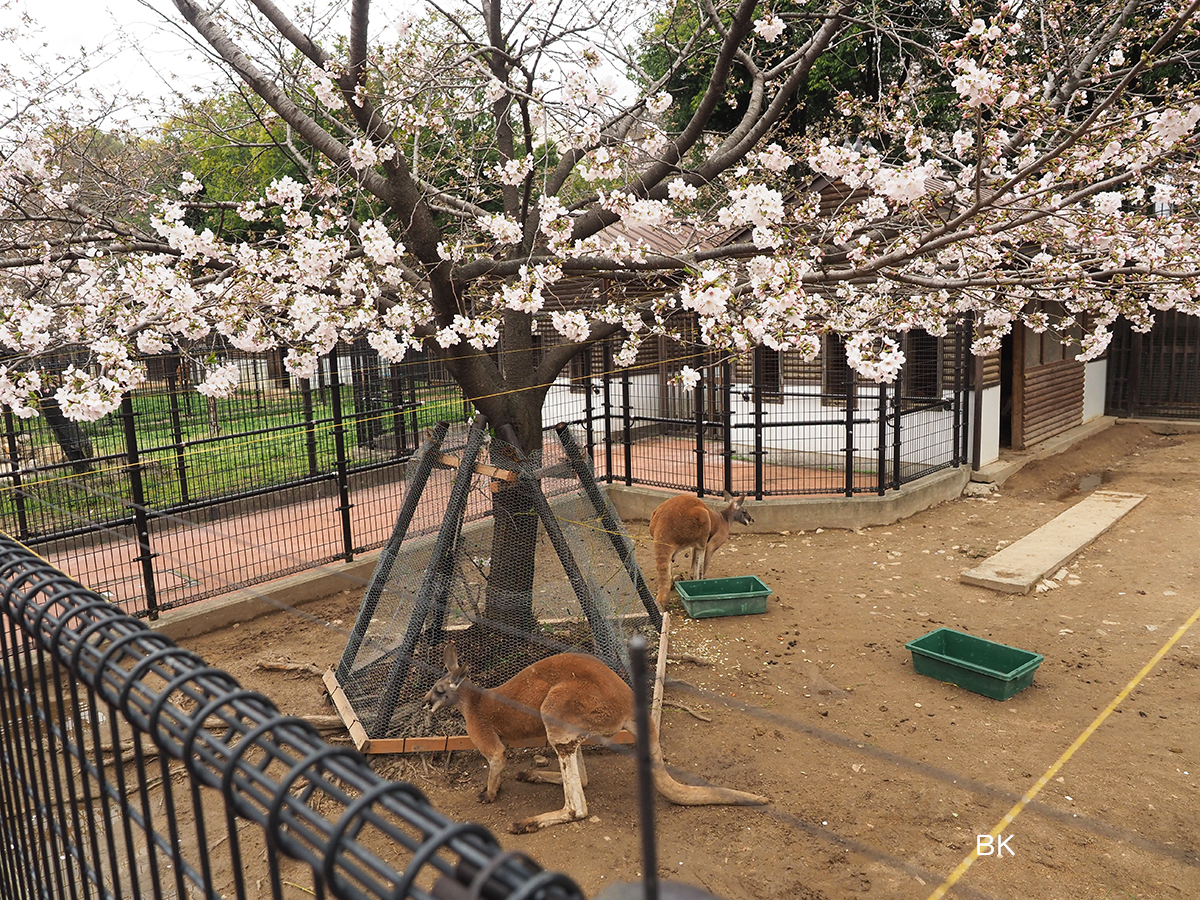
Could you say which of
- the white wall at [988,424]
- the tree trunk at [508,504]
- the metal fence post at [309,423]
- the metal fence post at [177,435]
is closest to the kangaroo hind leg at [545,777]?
the tree trunk at [508,504]

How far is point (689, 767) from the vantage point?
18.5 ft

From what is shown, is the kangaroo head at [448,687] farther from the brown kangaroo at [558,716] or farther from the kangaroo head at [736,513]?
the kangaroo head at [736,513]

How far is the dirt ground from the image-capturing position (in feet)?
15.0

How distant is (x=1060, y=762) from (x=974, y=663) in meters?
1.44

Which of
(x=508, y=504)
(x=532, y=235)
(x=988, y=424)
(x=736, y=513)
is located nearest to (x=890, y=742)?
(x=508, y=504)

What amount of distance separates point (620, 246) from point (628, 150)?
3.44 ft

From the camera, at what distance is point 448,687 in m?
5.17

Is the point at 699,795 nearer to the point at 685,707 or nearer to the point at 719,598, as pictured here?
the point at 685,707

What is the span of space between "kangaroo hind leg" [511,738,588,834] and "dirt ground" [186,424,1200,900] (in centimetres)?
6

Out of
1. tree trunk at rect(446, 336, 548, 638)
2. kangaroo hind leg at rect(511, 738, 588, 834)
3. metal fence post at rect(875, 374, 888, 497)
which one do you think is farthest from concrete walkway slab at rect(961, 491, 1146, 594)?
kangaroo hind leg at rect(511, 738, 588, 834)

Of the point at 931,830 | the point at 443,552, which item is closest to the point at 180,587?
the point at 443,552

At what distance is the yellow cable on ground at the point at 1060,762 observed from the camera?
444cm

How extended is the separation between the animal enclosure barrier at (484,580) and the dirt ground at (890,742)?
0.50 meters

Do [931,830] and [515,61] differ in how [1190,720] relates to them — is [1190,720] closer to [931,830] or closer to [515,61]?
[931,830]
